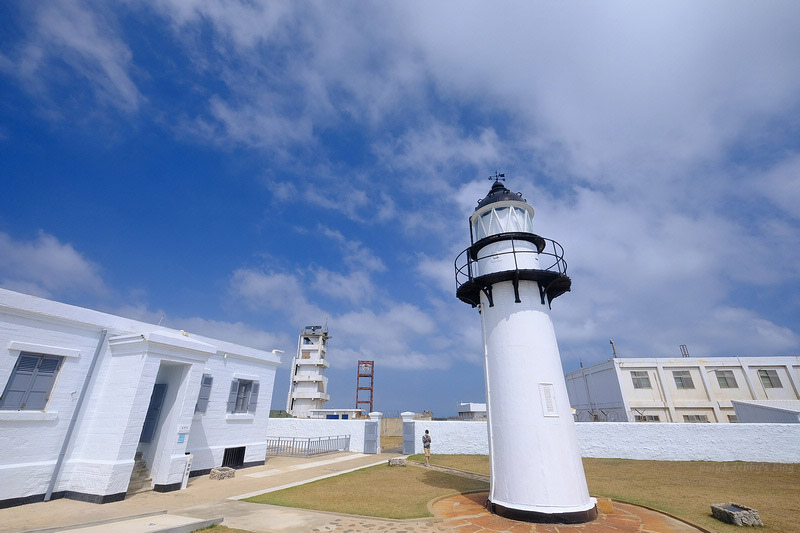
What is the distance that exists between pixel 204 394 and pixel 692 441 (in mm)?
23336

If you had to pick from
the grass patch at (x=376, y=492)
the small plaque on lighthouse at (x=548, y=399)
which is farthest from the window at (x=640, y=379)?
the small plaque on lighthouse at (x=548, y=399)

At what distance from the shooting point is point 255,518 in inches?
316

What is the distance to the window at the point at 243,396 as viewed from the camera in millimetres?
15953

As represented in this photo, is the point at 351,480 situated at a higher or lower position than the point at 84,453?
lower

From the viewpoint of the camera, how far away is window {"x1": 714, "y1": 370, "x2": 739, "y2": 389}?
96.8 ft

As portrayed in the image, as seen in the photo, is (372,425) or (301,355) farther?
(301,355)

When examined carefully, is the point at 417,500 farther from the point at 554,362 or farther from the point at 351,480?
the point at 554,362

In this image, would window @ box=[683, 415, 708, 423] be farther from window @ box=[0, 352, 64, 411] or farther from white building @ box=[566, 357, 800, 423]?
window @ box=[0, 352, 64, 411]

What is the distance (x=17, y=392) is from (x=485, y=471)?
16.3 m

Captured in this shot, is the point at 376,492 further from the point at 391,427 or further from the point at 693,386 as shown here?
the point at 693,386

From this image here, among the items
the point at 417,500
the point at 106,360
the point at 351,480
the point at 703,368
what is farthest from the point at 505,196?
the point at 703,368

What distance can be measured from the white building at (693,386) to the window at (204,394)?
99.9 ft

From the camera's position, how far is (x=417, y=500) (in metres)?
10.1

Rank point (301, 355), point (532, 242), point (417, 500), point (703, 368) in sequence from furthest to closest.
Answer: point (301, 355) → point (703, 368) → point (532, 242) → point (417, 500)
